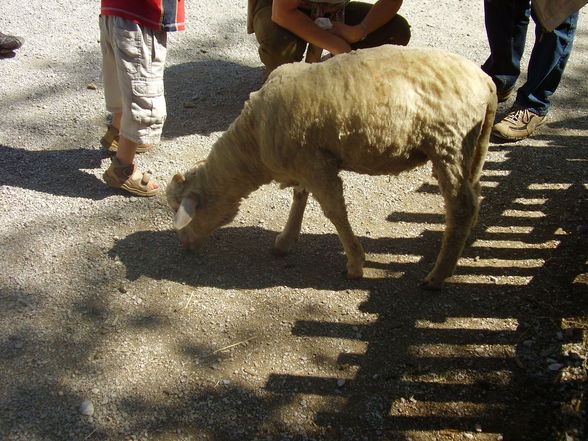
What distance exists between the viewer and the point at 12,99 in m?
6.72

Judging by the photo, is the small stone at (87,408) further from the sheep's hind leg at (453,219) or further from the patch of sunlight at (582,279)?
the patch of sunlight at (582,279)

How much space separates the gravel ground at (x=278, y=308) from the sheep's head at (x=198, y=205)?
0.26 m

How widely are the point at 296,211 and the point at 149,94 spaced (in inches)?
64.2

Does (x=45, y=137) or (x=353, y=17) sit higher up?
(x=353, y=17)

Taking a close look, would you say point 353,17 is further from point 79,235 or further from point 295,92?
point 79,235

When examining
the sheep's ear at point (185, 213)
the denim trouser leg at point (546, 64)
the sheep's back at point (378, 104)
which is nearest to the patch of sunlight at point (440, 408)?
the sheep's back at point (378, 104)

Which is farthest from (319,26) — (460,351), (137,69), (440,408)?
(440,408)

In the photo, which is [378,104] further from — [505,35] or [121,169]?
[505,35]

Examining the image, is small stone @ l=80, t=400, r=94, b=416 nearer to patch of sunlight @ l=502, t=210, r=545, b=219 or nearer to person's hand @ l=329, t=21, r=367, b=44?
patch of sunlight @ l=502, t=210, r=545, b=219

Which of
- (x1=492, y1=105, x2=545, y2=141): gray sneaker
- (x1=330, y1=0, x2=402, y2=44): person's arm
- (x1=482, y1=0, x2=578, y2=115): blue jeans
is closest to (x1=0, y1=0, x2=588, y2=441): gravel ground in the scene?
(x1=492, y1=105, x2=545, y2=141): gray sneaker

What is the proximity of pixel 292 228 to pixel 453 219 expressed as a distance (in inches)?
52.0

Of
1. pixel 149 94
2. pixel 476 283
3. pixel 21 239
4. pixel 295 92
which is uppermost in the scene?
pixel 295 92

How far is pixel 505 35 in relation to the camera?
19.7ft

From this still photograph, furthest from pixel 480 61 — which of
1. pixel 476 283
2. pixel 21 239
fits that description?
pixel 21 239
